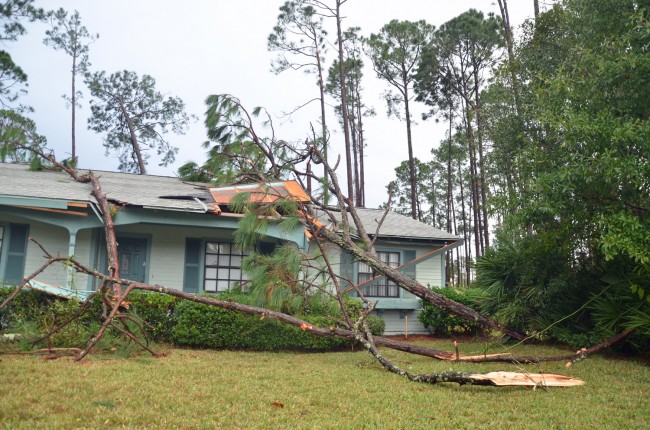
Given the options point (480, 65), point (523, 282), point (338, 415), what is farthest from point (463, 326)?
point (480, 65)

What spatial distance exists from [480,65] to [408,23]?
405 cm

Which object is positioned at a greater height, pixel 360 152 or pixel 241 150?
pixel 360 152

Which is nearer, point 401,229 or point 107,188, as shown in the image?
point 107,188

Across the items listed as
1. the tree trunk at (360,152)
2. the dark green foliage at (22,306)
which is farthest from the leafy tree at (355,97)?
the dark green foliage at (22,306)

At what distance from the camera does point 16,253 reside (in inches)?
509

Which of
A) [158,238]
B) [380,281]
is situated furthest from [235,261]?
[380,281]

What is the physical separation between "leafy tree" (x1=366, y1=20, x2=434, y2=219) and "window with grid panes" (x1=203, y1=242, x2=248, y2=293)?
14.0m

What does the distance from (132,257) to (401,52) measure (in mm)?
18775

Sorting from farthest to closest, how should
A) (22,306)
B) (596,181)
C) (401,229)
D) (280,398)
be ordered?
1. (401,229)
2. (22,306)
3. (596,181)
4. (280,398)

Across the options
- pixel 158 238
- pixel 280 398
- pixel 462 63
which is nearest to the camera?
pixel 280 398

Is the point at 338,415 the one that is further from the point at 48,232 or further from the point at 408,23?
the point at 408,23

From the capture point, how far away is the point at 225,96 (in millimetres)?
12656

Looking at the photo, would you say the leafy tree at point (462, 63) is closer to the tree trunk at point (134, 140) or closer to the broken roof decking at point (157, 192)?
the broken roof decking at point (157, 192)

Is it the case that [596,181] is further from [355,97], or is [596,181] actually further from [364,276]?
[355,97]
